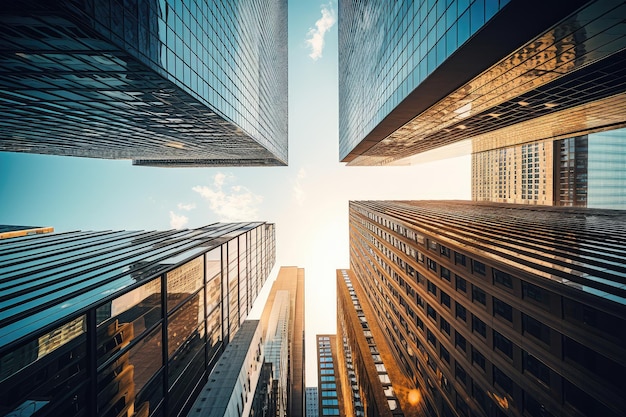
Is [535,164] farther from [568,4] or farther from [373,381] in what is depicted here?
[568,4]

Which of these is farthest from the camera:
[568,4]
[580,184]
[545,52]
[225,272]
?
[580,184]

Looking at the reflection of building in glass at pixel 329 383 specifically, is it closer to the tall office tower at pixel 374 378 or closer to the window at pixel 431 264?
the tall office tower at pixel 374 378

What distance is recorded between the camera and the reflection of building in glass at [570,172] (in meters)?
87.5

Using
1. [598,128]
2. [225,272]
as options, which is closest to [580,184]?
[598,128]

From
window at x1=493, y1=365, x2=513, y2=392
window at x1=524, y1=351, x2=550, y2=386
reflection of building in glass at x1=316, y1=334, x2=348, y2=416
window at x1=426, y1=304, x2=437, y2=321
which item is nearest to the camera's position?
window at x1=524, y1=351, x2=550, y2=386

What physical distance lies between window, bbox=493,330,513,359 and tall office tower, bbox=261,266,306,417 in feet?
129

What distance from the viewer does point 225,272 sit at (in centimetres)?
2838

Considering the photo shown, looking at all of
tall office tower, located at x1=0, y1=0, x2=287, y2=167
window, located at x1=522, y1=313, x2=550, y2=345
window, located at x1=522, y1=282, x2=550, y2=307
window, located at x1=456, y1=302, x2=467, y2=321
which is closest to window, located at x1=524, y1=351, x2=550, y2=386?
window, located at x1=522, y1=313, x2=550, y2=345

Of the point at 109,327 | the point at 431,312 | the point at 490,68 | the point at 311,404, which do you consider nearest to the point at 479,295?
the point at 431,312

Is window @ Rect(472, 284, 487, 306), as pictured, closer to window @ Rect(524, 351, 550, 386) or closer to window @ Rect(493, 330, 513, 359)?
window @ Rect(493, 330, 513, 359)

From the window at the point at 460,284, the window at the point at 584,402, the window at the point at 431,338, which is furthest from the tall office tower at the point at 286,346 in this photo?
the window at the point at 584,402

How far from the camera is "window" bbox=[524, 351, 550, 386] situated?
18328mm

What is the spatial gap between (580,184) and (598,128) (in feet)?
164

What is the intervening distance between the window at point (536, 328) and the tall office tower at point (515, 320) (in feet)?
0.23
